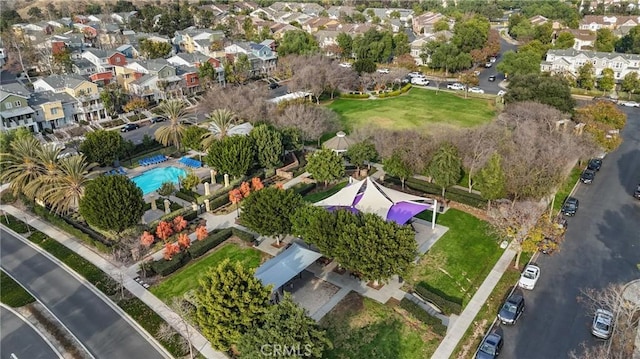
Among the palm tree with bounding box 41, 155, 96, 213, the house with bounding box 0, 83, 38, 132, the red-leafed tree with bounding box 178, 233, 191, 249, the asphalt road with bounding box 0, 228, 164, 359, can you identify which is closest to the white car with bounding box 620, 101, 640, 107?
the red-leafed tree with bounding box 178, 233, 191, 249

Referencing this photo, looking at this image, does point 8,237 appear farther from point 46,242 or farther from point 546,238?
point 546,238

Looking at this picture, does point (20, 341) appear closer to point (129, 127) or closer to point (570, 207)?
point (129, 127)

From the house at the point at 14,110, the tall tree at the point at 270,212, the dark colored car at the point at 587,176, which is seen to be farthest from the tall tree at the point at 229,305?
the house at the point at 14,110

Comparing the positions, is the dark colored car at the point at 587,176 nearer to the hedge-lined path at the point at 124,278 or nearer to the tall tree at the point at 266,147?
the tall tree at the point at 266,147

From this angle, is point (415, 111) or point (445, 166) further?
point (415, 111)

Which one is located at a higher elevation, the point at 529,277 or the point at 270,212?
the point at 270,212

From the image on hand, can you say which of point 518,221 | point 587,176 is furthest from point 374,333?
point 587,176

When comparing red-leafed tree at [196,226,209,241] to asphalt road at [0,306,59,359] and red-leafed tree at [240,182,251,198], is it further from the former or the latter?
asphalt road at [0,306,59,359]
